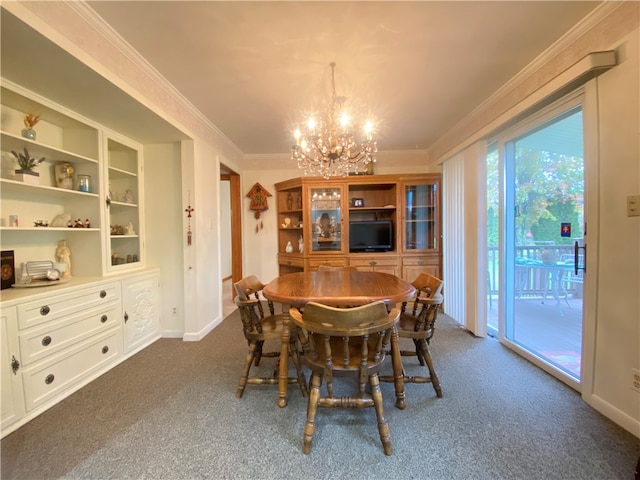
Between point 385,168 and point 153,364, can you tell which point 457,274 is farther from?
point 153,364

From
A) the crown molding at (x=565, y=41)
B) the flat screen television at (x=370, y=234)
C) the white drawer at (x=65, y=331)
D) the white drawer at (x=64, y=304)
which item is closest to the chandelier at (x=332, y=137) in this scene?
the crown molding at (x=565, y=41)

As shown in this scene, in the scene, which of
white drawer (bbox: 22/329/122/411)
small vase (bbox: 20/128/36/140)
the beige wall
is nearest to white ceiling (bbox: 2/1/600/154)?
small vase (bbox: 20/128/36/140)

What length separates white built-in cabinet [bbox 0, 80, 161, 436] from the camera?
1.62 meters

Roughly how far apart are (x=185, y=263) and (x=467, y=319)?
3341mm

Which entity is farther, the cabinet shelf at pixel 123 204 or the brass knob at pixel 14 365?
the cabinet shelf at pixel 123 204

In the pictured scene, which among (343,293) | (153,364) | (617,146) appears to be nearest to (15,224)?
(153,364)

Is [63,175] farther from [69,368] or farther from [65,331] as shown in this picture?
[69,368]

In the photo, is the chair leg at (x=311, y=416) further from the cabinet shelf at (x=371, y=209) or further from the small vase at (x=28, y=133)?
the cabinet shelf at (x=371, y=209)

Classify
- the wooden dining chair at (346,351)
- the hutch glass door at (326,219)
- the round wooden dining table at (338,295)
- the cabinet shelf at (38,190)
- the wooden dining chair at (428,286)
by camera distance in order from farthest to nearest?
the hutch glass door at (326,219)
the wooden dining chair at (428,286)
the cabinet shelf at (38,190)
the round wooden dining table at (338,295)
the wooden dining chair at (346,351)

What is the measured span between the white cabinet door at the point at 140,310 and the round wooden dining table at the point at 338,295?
1513 millimetres

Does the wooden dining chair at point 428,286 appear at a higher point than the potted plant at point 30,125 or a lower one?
lower

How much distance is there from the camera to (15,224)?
6.10 feet

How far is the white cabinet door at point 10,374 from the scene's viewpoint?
58.3 inches

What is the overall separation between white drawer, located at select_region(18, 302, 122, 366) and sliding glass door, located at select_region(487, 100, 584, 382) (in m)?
3.75
